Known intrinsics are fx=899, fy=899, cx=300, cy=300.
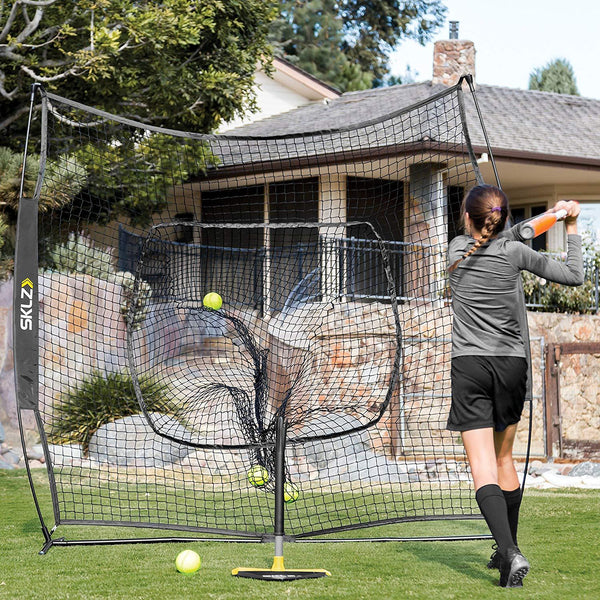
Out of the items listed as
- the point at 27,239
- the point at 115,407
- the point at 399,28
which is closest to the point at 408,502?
the point at 27,239

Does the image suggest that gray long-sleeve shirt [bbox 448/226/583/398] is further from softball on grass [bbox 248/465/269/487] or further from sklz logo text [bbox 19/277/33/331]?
sklz logo text [bbox 19/277/33/331]

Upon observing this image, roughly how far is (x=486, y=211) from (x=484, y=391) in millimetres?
874

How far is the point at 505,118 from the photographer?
17.3 m

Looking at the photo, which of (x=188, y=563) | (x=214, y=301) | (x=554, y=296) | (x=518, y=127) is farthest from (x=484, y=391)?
(x=518, y=127)

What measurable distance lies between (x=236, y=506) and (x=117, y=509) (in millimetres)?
964

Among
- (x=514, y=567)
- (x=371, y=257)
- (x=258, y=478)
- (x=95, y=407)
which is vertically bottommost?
(x=514, y=567)

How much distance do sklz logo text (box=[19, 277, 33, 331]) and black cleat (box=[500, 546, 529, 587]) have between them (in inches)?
112

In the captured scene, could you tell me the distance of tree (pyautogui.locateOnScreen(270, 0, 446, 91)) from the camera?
28.7 metres

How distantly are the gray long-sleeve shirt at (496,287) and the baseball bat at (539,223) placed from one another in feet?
0.25

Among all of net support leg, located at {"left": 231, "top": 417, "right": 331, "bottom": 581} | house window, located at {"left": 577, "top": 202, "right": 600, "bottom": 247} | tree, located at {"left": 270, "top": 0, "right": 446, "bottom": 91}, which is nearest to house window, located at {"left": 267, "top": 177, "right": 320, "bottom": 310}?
net support leg, located at {"left": 231, "top": 417, "right": 331, "bottom": 581}

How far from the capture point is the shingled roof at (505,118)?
50.9ft

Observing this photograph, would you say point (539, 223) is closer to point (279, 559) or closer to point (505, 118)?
point (279, 559)

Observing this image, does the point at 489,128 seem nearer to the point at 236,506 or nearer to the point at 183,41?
the point at 183,41

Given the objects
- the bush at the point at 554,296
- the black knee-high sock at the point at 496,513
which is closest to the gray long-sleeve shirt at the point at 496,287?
the black knee-high sock at the point at 496,513
